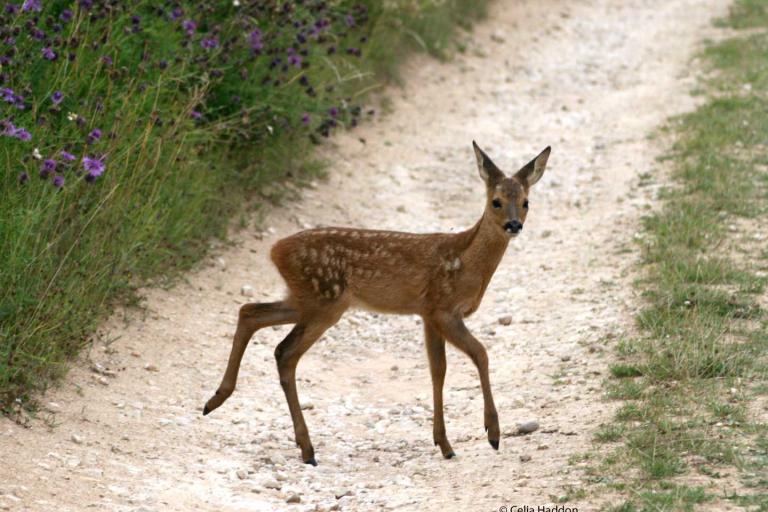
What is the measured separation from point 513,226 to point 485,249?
0.89 ft

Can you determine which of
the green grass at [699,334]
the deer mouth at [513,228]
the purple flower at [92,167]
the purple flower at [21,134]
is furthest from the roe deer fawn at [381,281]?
the purple flower at [21,134]

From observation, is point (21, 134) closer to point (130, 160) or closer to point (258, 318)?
point (258, 318)

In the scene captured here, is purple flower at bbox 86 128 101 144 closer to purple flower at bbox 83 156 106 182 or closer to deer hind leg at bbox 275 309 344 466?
purple flower at bbox 83 156 106 182

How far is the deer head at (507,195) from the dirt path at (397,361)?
115 centimetres

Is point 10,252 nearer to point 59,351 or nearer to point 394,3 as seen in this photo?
point 59,351

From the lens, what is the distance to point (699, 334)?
26.0ft

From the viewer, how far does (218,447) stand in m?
7.38

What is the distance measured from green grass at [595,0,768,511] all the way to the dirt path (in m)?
0.27

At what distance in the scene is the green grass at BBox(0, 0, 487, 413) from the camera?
7316 mm

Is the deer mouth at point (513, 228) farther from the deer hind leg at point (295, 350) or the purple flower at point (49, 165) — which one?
the purple flower at point (49, 165)

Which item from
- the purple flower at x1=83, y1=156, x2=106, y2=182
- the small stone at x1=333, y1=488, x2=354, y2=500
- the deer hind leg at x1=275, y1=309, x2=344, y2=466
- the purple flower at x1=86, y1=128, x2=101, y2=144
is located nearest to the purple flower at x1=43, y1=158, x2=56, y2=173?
the purple flower at x1=83, y1=156, x2=106, y2=182

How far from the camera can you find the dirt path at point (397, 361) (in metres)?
6.61

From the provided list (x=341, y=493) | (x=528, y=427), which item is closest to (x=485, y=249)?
(x=528, y=427)

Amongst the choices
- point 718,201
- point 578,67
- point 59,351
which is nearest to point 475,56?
point 578,67
